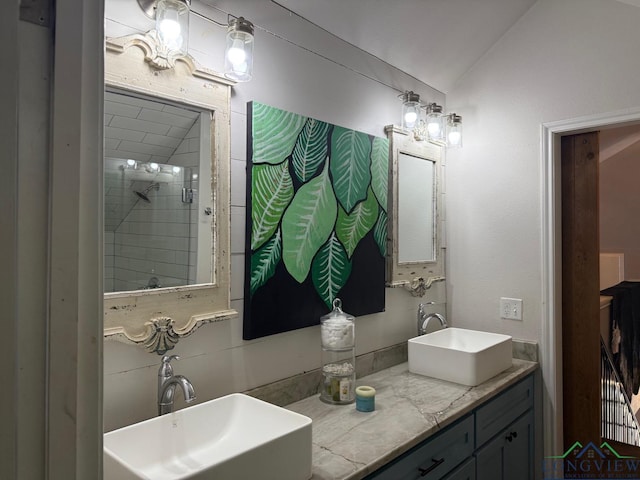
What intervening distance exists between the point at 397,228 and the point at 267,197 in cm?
85

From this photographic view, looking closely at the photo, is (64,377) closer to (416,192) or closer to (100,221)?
(100,221)

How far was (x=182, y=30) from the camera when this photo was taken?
4.26ft

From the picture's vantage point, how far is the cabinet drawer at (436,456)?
4.49 ft

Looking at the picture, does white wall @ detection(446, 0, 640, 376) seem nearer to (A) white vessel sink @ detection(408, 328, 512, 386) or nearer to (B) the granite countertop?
(A) white vessel sink @ detection(408, 328, 512, 386)

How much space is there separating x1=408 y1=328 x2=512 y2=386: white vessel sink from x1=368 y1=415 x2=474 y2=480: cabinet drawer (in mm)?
215

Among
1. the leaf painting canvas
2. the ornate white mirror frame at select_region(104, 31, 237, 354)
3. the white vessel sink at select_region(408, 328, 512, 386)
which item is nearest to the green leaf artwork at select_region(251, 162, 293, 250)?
the leaf painting canvas

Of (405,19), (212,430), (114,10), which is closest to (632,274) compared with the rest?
(405,19)

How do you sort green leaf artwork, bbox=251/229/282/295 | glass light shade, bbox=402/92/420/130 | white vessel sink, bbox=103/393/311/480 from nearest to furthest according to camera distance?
white vessel sink, bbox=103/393/311/480, green leaf artwork, bbox=251/229/282/295, glass light shade, bbox=402/92/420/130

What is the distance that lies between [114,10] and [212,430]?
3.90 ft

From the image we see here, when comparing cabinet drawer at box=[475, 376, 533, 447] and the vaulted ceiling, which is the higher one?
the vaulted ceiling

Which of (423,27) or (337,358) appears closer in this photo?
(337,358)

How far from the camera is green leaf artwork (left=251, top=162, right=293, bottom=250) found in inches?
61.4

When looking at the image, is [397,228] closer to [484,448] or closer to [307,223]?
[307,223]

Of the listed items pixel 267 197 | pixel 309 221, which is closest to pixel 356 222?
pixel 309 221
